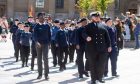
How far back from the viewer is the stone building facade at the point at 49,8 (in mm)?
64312

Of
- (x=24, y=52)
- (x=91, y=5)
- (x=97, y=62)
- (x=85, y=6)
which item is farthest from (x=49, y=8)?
(x=97, y=62)

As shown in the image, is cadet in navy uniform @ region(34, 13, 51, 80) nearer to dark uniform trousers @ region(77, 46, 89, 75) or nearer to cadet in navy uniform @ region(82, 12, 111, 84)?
dark uniform trousers @ region(77, 46, 89, 75)

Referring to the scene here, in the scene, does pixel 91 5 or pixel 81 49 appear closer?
pixel 81 49

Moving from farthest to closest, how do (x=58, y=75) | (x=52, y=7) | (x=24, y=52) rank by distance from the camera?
(x=52, y=7) → (x=24, y=52) → (x=58, y=75)

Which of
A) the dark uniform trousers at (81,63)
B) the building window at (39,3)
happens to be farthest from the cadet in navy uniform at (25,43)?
the building window at (39,3)

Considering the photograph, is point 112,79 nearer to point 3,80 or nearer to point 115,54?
point 115,54

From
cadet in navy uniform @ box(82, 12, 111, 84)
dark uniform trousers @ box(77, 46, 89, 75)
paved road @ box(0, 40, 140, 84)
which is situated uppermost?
cadet in navy uniform @ box(82, 12, 111, 84)

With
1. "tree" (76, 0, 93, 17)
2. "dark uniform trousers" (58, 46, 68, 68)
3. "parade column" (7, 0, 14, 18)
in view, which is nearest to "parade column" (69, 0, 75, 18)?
"tree" (76, 0, 93, 17)

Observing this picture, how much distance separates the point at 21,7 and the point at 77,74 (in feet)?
162

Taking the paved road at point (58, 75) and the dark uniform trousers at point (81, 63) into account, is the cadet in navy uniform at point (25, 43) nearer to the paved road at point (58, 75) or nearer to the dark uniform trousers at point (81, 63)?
the paved road at point (58, 75)

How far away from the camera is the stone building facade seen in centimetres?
6431

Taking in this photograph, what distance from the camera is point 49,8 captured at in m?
65.1

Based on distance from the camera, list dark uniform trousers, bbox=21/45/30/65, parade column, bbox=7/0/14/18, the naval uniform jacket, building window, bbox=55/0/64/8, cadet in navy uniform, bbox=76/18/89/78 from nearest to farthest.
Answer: the naval uniform jacket → cadet in navy uniform, bbox=76/18/89/78 → dark uniform trousers, bbox=21/45/30/65 → parade column, bbox=7/0/14/18 → building window, bbox=55/0/64/8

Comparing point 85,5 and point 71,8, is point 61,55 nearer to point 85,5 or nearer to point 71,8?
point 85,5
